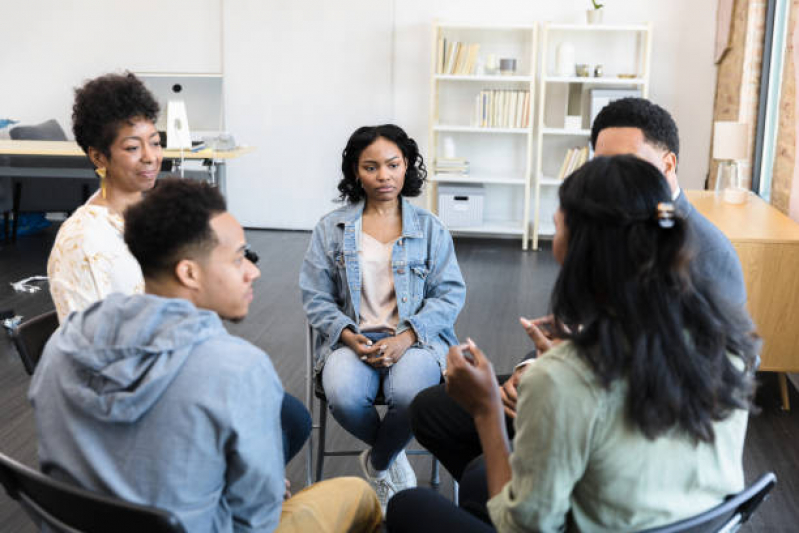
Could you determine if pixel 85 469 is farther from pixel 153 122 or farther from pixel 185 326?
pixel 153 122

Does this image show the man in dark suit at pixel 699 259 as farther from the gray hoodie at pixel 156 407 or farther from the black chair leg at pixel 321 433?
the gray hoodie at pixel 156 407

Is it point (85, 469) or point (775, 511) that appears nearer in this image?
point (85, 469)

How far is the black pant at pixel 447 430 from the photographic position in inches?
76.9

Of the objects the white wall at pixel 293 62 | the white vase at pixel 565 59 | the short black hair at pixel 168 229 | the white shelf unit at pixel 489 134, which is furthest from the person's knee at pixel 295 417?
the white wall at pixel 293 62

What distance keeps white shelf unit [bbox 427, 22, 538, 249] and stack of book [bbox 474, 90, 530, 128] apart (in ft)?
0.18

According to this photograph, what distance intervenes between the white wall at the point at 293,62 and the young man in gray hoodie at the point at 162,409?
5362 mm

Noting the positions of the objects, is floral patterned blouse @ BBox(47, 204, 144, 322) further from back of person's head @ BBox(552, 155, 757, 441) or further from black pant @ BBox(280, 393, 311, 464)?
back of person's head @ BBox(552, 155, 757, 441)

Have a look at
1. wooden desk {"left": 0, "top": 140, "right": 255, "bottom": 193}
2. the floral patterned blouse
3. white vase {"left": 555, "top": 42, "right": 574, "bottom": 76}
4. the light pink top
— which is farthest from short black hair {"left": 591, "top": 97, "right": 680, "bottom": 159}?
white vase {"left": 555, "top": 42, "right": 574, "bottom": 76}

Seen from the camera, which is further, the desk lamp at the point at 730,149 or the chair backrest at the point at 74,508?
the desk lamp at the point at 730,149

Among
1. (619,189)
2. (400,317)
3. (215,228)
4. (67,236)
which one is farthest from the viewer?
(400,317)

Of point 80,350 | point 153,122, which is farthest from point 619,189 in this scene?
point 153,122

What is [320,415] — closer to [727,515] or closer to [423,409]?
[423,409]

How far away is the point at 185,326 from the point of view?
121cm

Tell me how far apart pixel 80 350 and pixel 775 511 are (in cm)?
214
